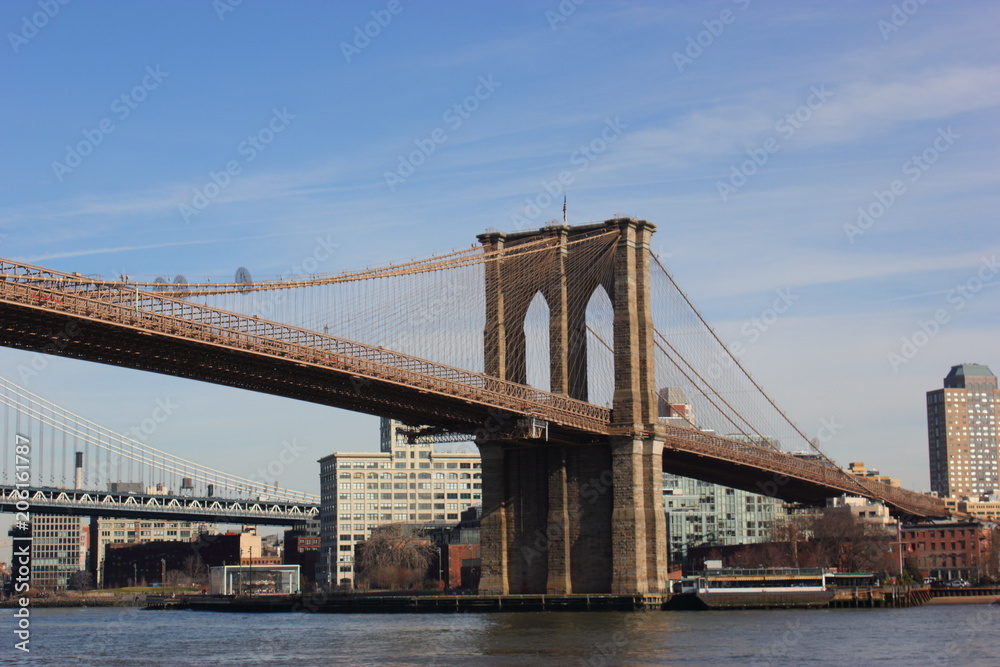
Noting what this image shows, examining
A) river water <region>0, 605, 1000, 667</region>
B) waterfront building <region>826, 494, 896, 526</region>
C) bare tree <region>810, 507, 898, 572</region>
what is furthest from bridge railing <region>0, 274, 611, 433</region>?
waterfront building <region>826, 494, 896, 526</region>

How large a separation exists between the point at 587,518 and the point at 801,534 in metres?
35.2

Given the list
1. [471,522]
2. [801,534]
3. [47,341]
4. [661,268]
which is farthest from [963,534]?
[47,341]

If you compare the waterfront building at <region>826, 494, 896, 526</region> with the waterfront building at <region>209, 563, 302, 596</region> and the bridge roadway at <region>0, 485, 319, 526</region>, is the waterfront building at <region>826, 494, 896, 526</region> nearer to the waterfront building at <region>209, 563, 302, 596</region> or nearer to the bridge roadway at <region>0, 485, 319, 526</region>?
the waterfront building at <region>209, 563, 302, 596</region>

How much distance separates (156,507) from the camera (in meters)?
129

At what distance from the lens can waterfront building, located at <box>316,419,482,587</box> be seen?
459 ft

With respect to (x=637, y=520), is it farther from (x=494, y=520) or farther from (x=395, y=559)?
(x=395, y=559)

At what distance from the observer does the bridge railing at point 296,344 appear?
143 ft

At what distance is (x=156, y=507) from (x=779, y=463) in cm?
6954

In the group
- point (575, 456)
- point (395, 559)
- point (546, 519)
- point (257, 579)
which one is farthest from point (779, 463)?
point (257, 579)

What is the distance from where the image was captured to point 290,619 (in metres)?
68.9

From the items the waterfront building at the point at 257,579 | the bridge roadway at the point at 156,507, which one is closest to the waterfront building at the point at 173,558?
the bridge roadway at the point at 156,507

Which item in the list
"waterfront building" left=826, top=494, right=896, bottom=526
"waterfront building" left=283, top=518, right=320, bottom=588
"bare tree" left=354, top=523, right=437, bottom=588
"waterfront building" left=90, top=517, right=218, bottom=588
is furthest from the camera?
"waterfront building" left=90, top=517, right=218, bottom=588

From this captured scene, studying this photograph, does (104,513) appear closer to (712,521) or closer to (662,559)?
(712,521)

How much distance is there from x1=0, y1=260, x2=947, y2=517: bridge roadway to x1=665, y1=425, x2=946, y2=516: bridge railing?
0.49 ft
